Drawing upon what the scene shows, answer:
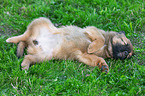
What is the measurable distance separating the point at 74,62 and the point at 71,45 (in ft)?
1.32

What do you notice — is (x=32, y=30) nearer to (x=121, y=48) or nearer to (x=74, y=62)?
(x=74, y=62)

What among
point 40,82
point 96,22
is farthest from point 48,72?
point 96,22

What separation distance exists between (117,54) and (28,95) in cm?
222

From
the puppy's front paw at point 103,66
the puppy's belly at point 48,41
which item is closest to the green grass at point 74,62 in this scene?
the puppy's front paw at point 103,66

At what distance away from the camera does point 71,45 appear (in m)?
4.20

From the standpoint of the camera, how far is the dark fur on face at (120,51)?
418cm

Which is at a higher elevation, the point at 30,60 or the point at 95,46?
the point at 95,46

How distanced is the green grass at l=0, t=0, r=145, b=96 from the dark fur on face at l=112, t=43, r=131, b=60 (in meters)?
0.14

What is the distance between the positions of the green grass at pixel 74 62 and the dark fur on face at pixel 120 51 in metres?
0.14

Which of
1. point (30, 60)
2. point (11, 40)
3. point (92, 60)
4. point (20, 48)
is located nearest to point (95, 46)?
point (92, 60)

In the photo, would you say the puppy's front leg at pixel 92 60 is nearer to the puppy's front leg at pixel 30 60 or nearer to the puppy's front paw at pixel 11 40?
the puppy's front leg at pixel 30 60

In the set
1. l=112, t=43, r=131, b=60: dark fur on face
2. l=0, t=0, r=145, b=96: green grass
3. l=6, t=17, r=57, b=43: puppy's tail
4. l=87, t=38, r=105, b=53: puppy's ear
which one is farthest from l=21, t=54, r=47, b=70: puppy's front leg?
l=112, t=43, r=131, b=60: dark fur on face

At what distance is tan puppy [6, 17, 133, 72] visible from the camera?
4.14 m

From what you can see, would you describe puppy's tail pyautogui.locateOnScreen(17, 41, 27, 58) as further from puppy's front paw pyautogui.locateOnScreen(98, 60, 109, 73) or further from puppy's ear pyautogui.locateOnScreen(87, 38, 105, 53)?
puppy's front paw pyautogui.locateOnScreen(98, 60, 109, 73)
